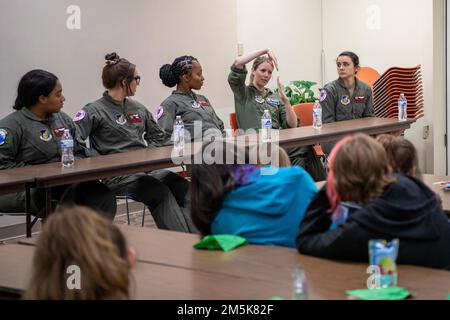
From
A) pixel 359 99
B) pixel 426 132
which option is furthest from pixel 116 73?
pixel 426 132

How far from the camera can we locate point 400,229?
2236 millimetres

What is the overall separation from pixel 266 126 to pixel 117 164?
1602 mm

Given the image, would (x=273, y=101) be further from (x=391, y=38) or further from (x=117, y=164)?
(x=391, y=38)

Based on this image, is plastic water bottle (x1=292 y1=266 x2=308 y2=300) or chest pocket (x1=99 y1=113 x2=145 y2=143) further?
chest pocket (x1=99 y1=113 x2=145 y2=143)

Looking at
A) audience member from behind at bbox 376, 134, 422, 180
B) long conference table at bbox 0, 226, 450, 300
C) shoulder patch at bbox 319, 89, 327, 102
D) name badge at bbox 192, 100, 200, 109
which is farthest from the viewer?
shoulder patch at bbox 319, 89, 327, 102

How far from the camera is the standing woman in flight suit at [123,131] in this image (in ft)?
15.5

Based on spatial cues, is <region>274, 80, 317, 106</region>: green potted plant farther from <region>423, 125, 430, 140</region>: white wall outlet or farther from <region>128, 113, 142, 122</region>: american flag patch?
<region>128, 113, 142, 122</region>: american flag patch

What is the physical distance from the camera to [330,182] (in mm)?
2297

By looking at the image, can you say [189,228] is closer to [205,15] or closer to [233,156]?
[233,156]

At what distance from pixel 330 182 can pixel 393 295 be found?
0.49 meters

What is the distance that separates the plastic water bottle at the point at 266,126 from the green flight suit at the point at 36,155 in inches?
51.7

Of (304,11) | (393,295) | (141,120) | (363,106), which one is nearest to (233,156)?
(393,295)

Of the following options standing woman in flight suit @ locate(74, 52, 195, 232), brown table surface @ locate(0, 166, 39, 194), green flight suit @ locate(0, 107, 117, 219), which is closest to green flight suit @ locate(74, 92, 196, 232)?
standing woman in flight suit @ locate(74, 52, 195, 232)

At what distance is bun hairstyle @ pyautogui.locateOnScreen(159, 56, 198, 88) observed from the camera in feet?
18.1
